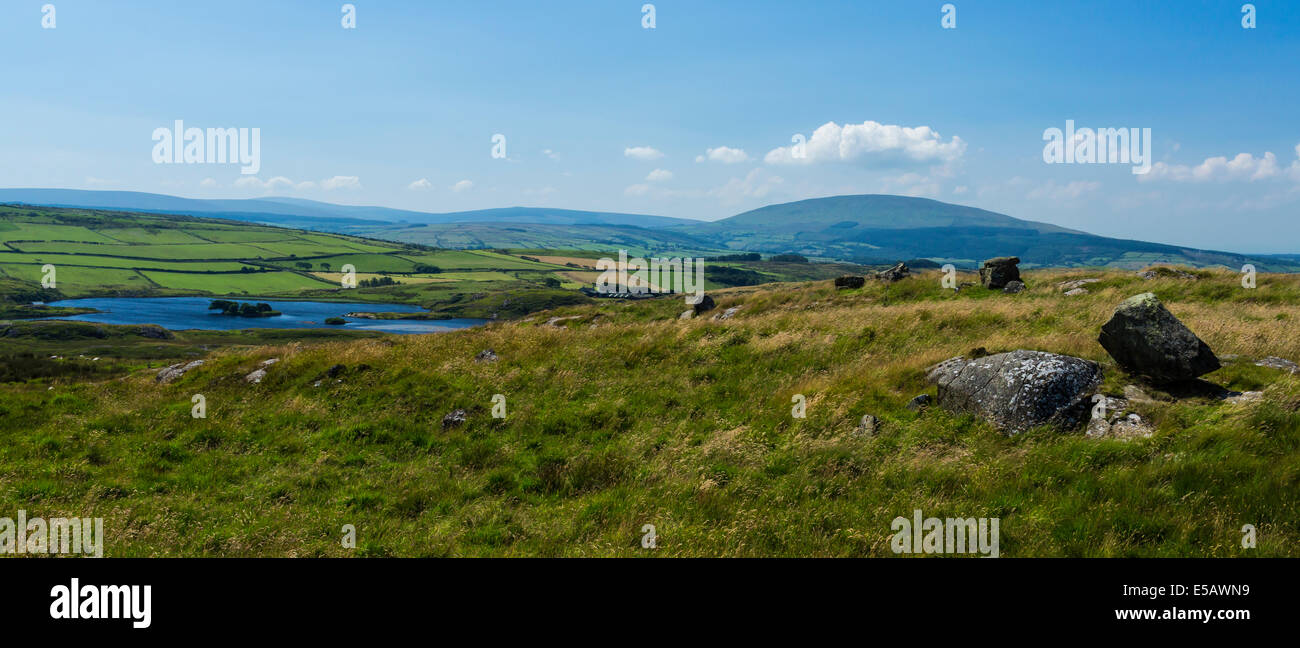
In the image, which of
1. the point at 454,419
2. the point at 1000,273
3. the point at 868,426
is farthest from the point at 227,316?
the point at 868,426

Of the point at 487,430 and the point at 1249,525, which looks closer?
the point at 1249,525

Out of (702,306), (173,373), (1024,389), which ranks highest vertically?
(702,306)

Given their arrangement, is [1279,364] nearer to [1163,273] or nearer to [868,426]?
[868,426]

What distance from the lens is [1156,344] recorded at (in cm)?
1090

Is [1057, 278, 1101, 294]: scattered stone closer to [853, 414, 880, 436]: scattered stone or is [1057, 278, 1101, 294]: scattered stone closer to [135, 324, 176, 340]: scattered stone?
[853, 414, 880, 436]: scattered stone

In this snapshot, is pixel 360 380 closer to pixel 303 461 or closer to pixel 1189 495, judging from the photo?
pixel 303 461

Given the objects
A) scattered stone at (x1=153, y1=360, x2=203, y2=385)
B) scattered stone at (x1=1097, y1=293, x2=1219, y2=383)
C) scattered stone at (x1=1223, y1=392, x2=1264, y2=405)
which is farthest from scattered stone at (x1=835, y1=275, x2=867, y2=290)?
scattered stone at (x1=153, y1=360, x2=203, y2=385)

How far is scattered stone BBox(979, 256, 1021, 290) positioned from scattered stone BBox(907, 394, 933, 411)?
73.8 ft

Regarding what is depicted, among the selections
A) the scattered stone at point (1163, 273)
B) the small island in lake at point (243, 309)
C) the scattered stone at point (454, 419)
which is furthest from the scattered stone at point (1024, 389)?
the small island in lake at point (243, 309)

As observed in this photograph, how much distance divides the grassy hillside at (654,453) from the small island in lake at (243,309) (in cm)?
16968

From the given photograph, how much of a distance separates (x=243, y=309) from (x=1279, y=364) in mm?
201220
